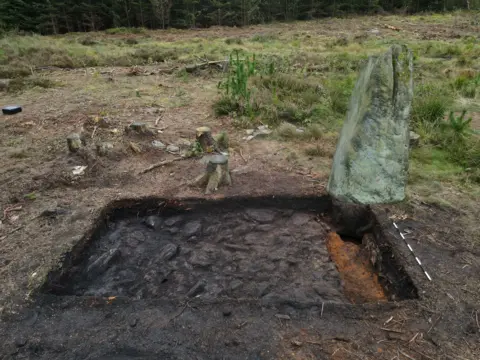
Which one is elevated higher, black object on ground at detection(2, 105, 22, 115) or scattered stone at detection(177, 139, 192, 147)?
black object on ground at detection(2, 105, 22, 115)

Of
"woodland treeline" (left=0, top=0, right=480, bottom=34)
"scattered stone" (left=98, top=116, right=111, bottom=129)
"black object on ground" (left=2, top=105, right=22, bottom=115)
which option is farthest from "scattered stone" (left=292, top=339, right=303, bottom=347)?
"woodland treeline" (left=0, top=0, right=480, bottom=34)

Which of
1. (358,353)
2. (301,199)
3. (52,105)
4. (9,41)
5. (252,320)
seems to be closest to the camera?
(358,353)

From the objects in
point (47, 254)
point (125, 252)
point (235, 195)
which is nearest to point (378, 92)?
point (235, 195)

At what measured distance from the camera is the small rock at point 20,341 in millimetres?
2086

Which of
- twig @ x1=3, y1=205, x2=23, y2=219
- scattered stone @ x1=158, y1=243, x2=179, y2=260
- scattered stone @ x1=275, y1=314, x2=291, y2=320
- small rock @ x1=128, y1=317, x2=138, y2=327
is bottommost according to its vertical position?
scattered stone @ x1=158, y1=243, x2=179, y2=260

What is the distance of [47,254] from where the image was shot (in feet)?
9.16

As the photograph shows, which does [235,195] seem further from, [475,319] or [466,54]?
[466,54]

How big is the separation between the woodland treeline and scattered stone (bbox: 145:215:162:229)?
719 inches

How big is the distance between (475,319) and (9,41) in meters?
15.4

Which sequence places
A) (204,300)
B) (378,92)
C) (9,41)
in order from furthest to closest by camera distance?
(9,41) → (378,92) → (204,300)

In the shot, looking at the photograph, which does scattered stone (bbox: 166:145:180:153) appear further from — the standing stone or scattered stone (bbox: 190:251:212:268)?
the standing stone

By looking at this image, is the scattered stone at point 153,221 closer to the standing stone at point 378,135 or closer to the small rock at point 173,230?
the small rock at point 173,230

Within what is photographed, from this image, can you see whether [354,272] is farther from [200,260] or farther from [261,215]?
[200,260]

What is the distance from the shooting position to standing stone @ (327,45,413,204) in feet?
9.71
